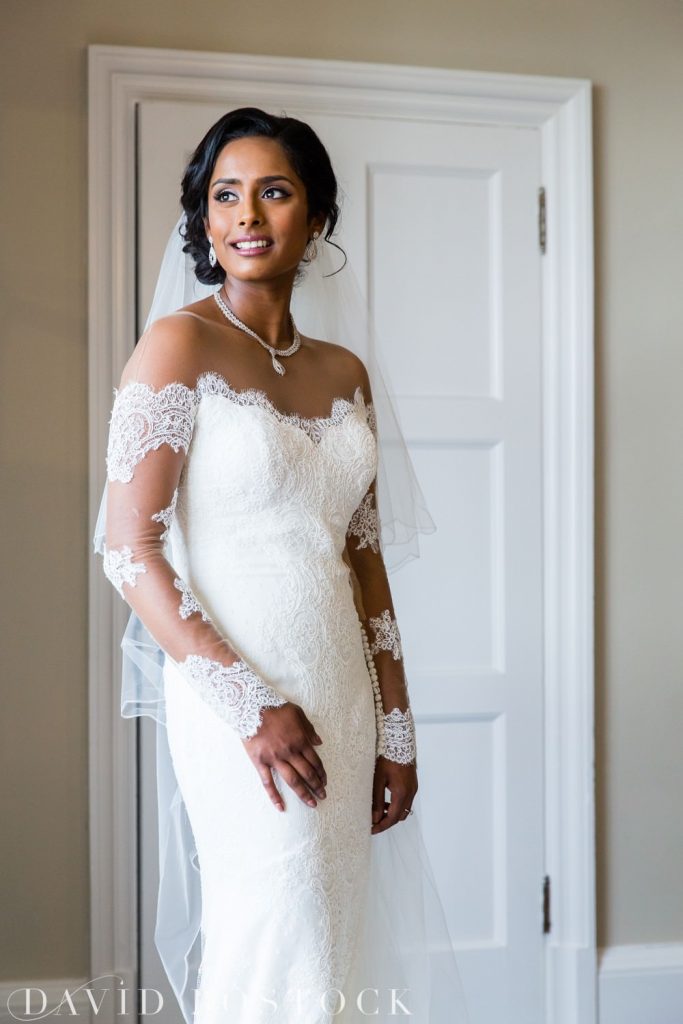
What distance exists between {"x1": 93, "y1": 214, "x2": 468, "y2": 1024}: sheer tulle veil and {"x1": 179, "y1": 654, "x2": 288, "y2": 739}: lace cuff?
12.3 inches

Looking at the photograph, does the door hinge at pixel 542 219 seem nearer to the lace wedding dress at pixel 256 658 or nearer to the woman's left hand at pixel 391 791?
the lace wedding dress at pixel 256 658

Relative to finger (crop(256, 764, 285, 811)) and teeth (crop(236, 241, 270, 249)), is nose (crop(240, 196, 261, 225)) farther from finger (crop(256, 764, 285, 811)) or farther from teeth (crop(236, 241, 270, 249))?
finger (crop(256, 764, 285, 811))

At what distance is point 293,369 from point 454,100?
117 cm

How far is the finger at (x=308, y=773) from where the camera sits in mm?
1413

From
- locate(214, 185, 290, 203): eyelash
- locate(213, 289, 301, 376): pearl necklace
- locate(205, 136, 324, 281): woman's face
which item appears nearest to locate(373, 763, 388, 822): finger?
locate(213, 289, 301, 376): pearl necklace

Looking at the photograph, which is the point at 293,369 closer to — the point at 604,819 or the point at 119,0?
the point at 119,0

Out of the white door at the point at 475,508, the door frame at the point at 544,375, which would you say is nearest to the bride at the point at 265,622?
the door frame at the point at 544,375

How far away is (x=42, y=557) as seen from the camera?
2.36 m

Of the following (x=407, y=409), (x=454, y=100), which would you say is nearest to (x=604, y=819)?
(x=407, y=409)

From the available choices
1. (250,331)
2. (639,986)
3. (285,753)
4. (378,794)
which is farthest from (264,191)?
(639,986)

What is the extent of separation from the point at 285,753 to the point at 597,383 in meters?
1.53

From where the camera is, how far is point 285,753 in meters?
1.41

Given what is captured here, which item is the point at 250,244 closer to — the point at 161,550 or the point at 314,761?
the point at 161,550

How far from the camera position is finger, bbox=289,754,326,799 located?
4.64 ft
